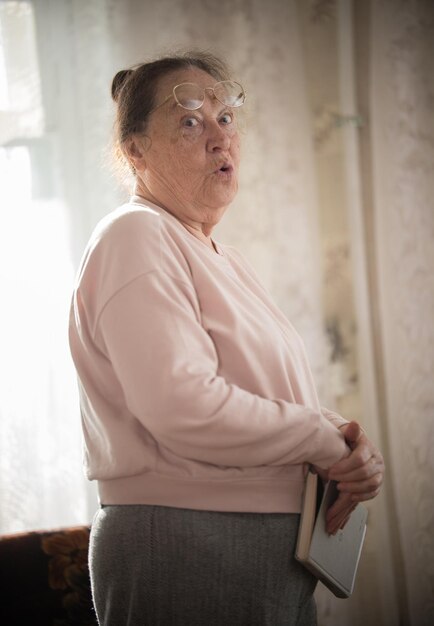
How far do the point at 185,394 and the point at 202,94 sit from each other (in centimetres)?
55

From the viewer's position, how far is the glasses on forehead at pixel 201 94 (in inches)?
46.7

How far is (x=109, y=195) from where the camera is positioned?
201 centimetres

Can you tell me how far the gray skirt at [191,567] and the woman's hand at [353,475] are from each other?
0.09 metres

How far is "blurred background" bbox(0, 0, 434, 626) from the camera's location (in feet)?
6.32

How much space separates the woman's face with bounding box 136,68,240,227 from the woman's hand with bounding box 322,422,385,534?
44cm

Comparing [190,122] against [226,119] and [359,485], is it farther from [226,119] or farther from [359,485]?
[359,485]

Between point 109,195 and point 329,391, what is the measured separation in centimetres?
87

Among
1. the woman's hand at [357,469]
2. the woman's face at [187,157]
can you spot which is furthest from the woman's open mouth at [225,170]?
the woman's hand at [357,469]

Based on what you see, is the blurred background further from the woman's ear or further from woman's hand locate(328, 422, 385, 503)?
woman's hand locate(328, 422, 385, 503)

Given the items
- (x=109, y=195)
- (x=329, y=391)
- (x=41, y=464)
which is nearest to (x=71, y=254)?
(x=109, y=195)

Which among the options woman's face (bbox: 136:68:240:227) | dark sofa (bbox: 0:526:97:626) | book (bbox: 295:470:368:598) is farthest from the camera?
dark sofa (bbox: 0:526:97:626)

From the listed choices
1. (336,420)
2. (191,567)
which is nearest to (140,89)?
(336,420)

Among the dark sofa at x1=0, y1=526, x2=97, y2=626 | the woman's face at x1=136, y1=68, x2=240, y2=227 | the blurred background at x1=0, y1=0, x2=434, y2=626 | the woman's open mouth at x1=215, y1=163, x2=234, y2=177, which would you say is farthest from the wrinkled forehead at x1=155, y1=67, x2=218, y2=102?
the dark sofa at x1=0, y1=526, x2=97, y2=626

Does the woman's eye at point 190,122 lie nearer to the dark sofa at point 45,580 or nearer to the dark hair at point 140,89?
the dark hair at point 140,89
